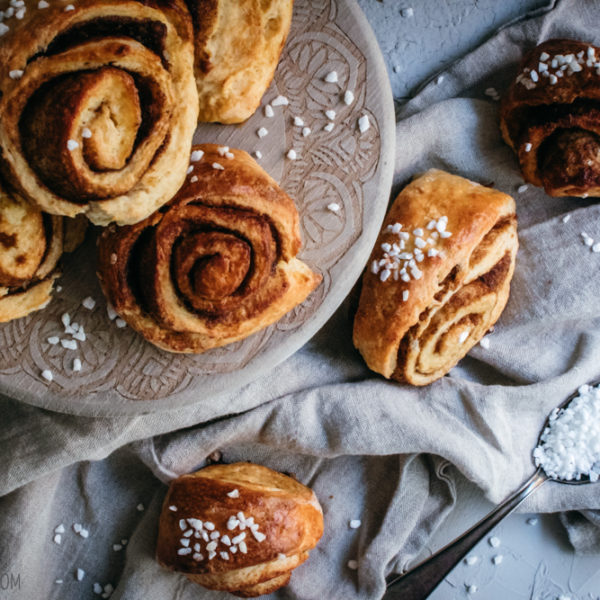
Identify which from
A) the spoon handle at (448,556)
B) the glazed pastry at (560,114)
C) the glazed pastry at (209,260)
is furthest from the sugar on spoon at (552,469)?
the glazed pastry at (209,260)

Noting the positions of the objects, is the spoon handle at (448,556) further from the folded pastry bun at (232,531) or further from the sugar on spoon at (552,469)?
the folded pastry bun at (232,531)

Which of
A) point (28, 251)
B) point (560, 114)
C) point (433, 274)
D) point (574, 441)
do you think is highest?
point (28, 251)

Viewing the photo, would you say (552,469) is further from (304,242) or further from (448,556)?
(304,242)

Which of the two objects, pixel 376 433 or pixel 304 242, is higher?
pixel 304 242

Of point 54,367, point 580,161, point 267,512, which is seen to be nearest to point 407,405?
point 267,512

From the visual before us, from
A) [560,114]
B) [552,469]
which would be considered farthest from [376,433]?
[560,114]

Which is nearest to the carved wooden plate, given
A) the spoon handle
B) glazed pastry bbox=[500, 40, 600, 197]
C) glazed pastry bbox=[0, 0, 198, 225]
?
glazed pastry bbox=[0, 0, 198, 225]
